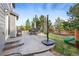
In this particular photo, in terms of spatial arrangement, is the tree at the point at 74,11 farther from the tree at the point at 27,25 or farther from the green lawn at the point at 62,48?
the tree at the point at 27,25

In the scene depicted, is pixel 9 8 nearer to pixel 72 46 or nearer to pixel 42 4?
pixel 42 4

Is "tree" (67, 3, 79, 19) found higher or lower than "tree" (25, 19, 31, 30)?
higher

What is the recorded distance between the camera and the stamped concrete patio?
237cm

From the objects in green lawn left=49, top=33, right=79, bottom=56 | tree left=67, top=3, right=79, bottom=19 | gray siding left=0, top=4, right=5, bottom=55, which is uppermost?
tree left=67, top=3, right=79, bottom=19

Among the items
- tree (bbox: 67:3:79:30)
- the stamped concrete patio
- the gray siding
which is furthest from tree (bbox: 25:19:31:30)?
tree (bbox: 67:3:79:30)

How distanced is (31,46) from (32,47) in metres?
0.02

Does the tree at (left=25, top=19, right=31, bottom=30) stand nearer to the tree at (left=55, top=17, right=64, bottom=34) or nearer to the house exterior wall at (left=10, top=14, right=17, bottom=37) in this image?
the house exterior wall at (left=10, top=14, right=17, bottom=37)

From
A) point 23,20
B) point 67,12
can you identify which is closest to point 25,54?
point 23,20

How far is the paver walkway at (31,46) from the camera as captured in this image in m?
2.37

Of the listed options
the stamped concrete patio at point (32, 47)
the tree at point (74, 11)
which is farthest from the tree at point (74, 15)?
the stamped concrete patio at point (32, 47)

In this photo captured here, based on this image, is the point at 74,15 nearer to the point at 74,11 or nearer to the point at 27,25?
the point at 74,11

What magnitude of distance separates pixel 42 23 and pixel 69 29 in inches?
16.2

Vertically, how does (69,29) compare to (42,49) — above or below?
above

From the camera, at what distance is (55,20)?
238 cm
